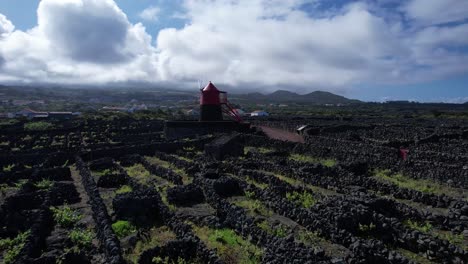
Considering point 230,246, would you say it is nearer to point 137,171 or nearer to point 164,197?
point 164,197

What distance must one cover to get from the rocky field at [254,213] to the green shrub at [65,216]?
0.05 meters

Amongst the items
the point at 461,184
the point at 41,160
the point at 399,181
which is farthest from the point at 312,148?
the point at 41,160

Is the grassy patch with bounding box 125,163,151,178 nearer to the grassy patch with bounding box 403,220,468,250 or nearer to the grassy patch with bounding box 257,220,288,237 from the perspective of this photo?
the grassy patch with bounding box 257,220,288,237

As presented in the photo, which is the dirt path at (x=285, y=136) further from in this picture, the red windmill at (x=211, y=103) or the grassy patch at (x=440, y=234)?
the grassy patch at (x=440, y=234)

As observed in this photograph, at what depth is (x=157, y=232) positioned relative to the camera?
17.3 metres

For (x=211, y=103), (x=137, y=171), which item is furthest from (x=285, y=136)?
(x=137, y=171)

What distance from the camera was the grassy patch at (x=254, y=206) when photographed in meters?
18.0

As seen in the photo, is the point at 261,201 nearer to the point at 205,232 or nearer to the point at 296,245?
the point at 205,232

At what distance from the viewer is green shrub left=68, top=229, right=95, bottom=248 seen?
16.1 meters

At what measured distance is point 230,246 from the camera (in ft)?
48.2

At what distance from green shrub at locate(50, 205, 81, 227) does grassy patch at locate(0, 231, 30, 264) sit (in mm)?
1928

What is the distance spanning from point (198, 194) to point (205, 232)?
547 cm

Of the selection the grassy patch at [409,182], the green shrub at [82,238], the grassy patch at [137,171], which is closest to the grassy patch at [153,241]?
the green shrub at [82,238]

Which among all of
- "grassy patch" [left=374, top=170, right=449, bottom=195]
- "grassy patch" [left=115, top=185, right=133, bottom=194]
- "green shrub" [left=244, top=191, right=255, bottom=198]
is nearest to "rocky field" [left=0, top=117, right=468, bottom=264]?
"green shrub" [left=244, top=191, right=255, bottom=198]
